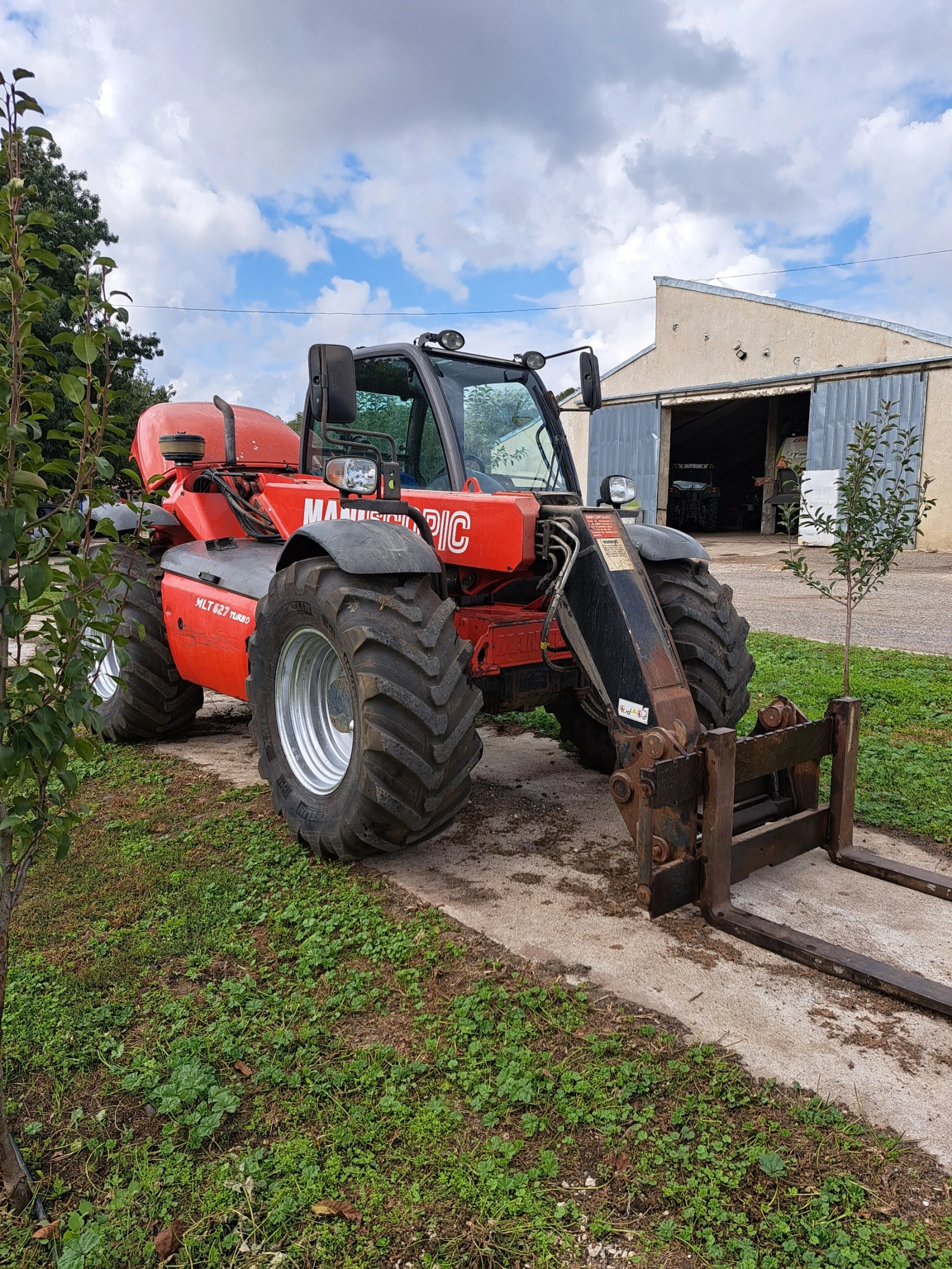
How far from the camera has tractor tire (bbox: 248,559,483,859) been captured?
141 inches

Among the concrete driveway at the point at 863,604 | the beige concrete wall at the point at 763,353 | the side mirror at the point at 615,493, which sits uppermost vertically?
the beige concrete wall at the point at 763,353

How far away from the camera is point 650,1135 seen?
2.37 metres

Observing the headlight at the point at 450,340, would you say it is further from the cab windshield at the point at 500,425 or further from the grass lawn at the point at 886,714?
the grass lawn at the point at 886,714

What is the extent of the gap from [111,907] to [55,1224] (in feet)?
5.38

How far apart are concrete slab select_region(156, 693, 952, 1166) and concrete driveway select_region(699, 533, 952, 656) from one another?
10.8ft

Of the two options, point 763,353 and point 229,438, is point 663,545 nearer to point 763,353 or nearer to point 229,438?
point 229,438

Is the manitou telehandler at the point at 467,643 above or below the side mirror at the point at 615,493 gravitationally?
below

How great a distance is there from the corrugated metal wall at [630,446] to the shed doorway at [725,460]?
0.98 ft

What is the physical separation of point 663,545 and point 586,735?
1461mm

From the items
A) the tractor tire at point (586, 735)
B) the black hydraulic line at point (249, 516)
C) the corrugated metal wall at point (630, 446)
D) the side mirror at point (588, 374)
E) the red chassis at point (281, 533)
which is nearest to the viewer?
the red chassis at point (281, 533)

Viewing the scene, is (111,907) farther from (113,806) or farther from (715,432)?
(715,432)

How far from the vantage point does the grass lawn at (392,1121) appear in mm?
2080

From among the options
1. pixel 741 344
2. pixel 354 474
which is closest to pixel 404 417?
pixel 354 474

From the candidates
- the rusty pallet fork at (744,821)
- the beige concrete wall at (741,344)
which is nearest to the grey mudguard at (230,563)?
the rusty pallet fork at (744,821)
